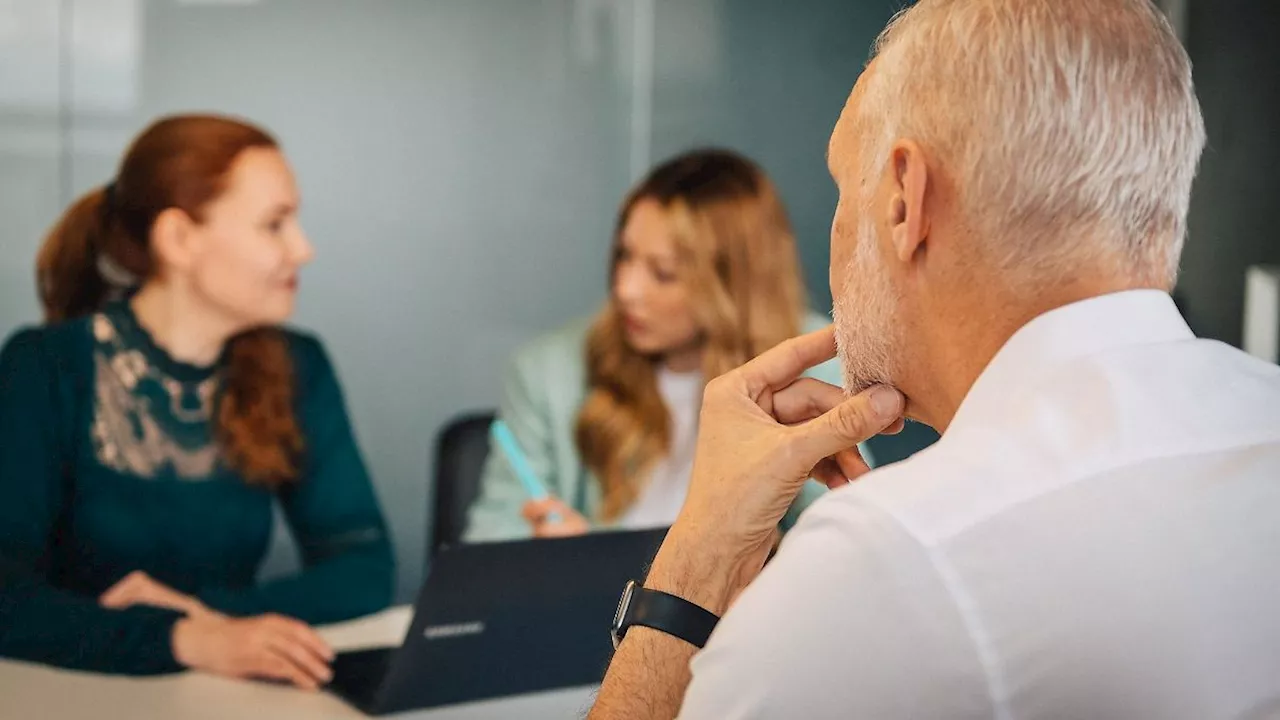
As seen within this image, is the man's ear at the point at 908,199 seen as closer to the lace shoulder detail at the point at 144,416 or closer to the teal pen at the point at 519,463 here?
the teal pen at the point at 519,463

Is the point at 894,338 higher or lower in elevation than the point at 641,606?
higher

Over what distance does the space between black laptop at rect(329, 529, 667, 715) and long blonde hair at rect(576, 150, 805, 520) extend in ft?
2.73

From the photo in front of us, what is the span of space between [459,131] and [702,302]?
0.98 meters

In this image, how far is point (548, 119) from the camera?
3004 mm

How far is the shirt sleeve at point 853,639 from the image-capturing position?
669 millimetres

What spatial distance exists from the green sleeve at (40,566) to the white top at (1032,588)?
3.17 ft

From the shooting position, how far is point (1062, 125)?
0.76 metres

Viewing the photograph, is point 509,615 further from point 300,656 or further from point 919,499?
point 919,499

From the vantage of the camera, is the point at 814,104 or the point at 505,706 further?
the point at 814,104

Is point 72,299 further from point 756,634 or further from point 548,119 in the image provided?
point 756,634

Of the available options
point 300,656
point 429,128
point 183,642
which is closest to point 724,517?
point 300,656

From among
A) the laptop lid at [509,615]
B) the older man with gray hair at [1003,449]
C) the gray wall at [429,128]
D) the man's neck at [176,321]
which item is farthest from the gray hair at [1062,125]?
the gray wall at [429,128]

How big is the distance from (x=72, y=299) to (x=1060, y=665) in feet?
5.62

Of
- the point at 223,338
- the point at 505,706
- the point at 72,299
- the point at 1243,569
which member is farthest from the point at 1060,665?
the point at 72,299
